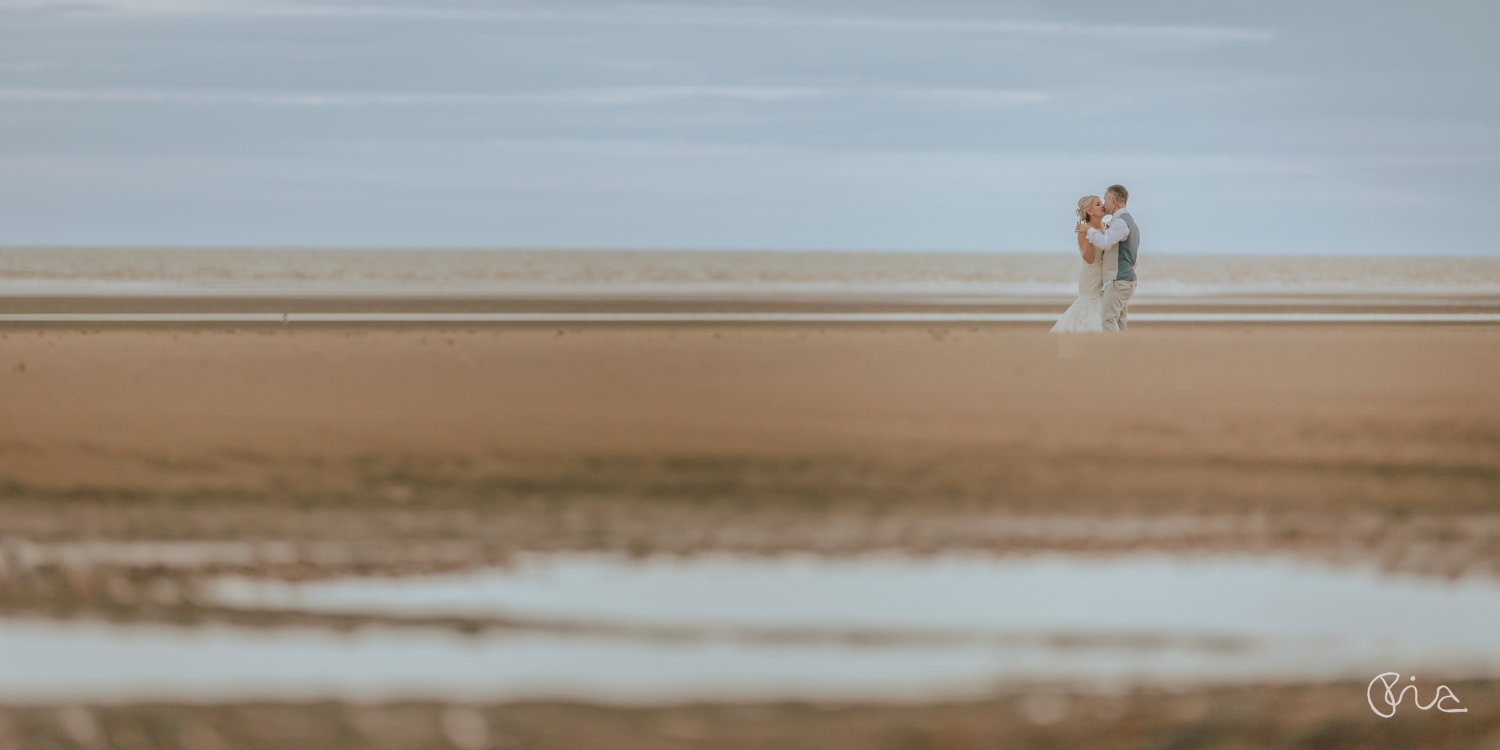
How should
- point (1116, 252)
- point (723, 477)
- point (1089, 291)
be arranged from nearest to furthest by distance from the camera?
point (723, 477)
point (1116, 252)
point (1089, 291)

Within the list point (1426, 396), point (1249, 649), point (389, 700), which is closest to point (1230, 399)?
point (1426, 396)

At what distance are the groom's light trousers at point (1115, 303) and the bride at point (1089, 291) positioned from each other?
72 mm

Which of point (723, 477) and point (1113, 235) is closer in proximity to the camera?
point (723, 477)

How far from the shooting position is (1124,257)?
30.1 feet

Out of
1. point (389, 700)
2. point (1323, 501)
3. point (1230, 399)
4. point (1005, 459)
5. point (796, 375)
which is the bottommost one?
point (389, 700)

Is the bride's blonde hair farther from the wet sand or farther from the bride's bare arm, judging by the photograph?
the wet sand

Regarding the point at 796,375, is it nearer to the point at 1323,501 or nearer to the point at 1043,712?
the point at 1323,501

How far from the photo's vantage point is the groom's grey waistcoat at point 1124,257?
9055 millimetres

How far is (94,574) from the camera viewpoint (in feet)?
18.1

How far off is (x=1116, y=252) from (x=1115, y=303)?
42 cm

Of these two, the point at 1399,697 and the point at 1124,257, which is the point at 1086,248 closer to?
the point at 1124,257

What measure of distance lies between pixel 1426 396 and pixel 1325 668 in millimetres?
6649

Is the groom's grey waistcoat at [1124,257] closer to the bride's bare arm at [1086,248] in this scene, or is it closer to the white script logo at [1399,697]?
the bride's bare arm at [1086,248]

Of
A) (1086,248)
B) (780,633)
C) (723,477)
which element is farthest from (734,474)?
(1086,248)
